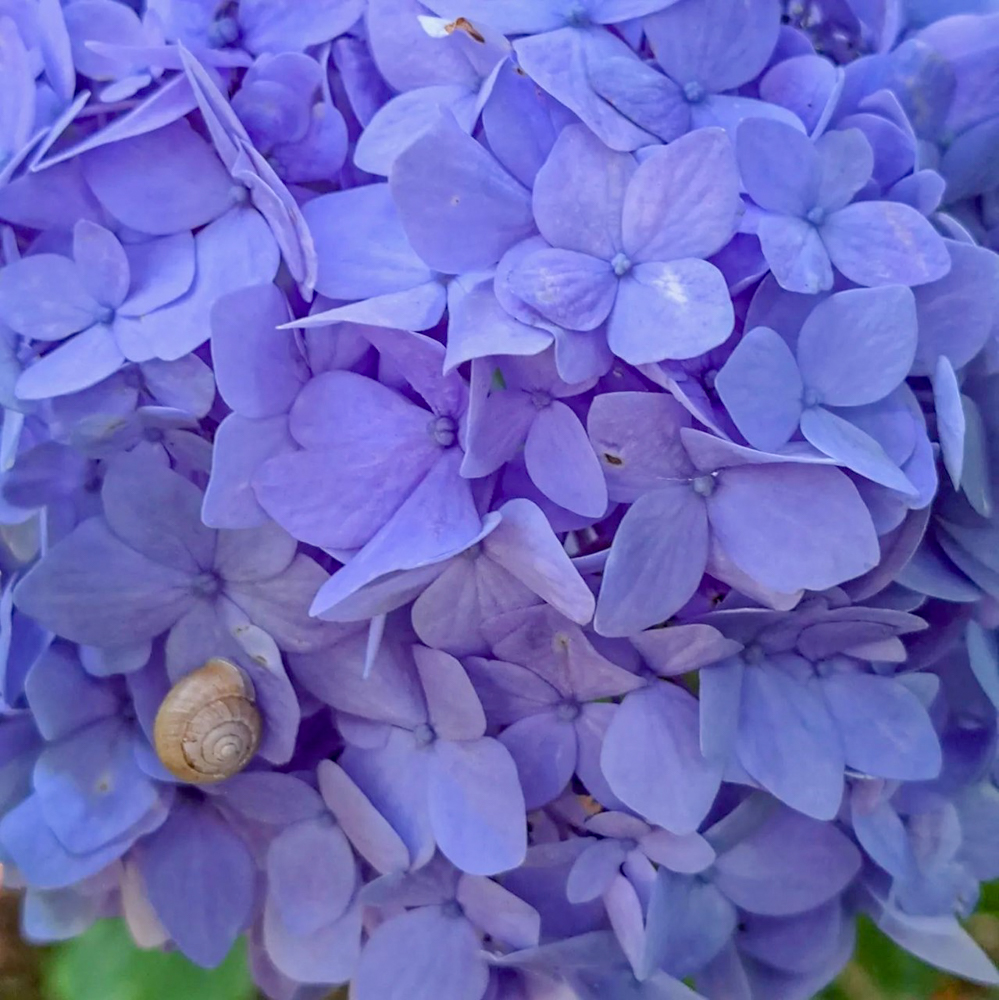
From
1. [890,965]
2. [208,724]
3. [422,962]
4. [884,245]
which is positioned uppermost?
[884,245]

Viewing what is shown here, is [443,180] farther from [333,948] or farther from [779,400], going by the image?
[333,948]

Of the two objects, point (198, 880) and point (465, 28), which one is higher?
point (465, 28)

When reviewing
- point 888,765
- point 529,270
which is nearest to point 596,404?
point 529,270

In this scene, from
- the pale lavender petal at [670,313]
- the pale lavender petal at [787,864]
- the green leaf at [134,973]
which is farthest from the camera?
the green leaf at [134,973]

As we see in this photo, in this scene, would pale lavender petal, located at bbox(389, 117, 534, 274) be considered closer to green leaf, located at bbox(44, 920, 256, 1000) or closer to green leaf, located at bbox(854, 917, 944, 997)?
green leaf, located at bbox(44, 920, 256, 1000)

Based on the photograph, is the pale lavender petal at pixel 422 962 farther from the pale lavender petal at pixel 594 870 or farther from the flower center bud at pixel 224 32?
the flower center bud at pixel 224 32

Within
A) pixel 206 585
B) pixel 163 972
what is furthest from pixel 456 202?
pixel 163 972

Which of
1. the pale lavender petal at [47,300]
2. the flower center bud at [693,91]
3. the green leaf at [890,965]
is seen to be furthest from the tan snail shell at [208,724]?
the green leaf at [890,965]

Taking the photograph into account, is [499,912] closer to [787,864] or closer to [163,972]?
[787,864]
